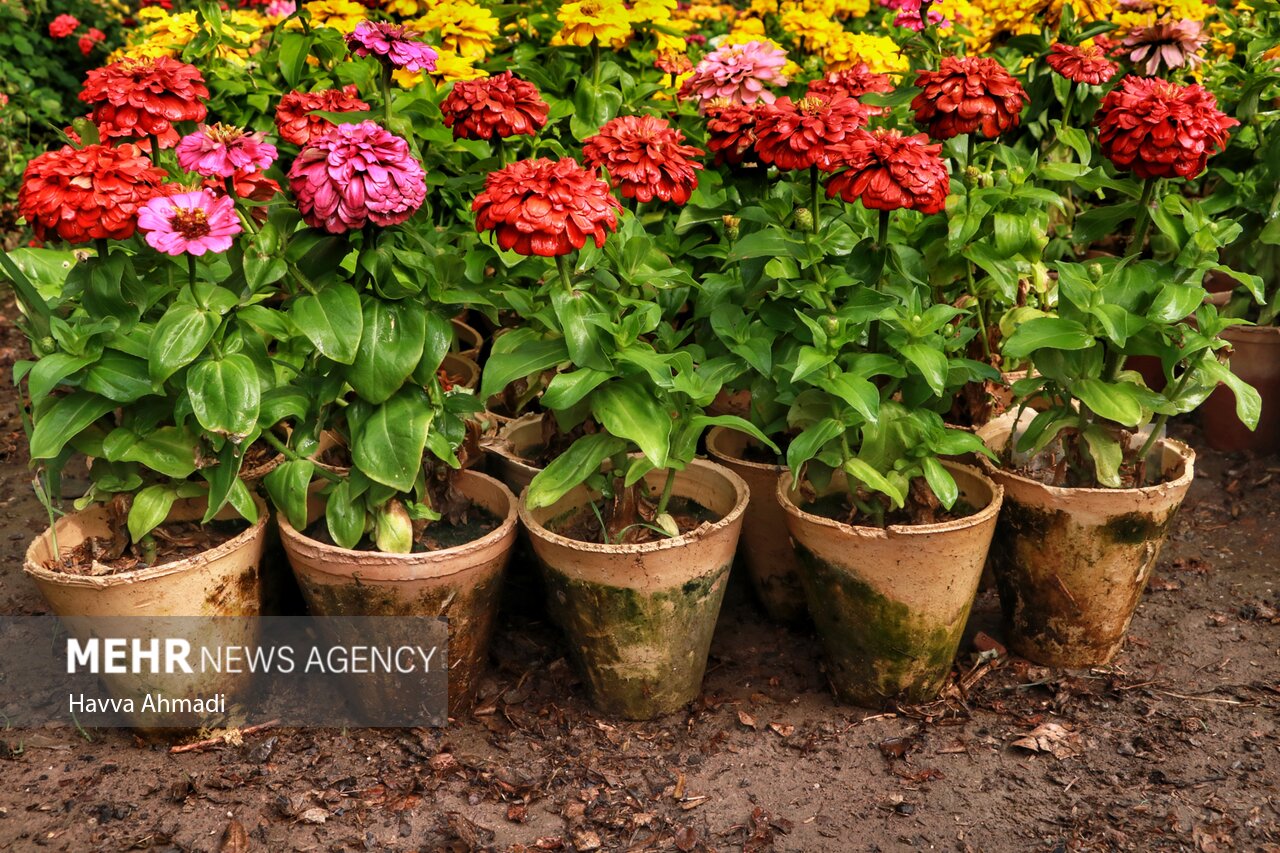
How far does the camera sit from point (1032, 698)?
8.87 feet

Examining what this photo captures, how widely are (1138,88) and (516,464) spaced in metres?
1.66

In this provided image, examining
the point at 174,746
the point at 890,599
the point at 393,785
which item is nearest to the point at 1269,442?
the point at 890,599

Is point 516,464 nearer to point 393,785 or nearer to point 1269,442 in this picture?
point 393,785

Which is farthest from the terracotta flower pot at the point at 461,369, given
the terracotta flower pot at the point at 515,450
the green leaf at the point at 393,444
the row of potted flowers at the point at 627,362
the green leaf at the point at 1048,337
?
the green leaf at the point at 1048,337

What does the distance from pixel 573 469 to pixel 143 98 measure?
1.13m

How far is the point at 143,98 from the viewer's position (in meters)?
2.26

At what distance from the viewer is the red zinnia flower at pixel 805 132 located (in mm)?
2307

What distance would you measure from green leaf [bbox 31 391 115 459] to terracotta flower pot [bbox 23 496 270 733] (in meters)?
0.29

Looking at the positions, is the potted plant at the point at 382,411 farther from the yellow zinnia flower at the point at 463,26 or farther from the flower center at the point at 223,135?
the yellow zinnia flower at the point at 463,26

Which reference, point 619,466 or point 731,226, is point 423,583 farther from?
point 731,226

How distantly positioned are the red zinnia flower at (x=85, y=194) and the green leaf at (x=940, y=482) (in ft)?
5.42

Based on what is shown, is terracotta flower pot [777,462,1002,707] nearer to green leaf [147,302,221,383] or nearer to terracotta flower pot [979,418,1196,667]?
terracotta flower pot [979,418,1196,667]

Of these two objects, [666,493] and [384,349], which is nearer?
[384,349]

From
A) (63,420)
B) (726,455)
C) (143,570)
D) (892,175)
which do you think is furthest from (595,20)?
(143,570)
